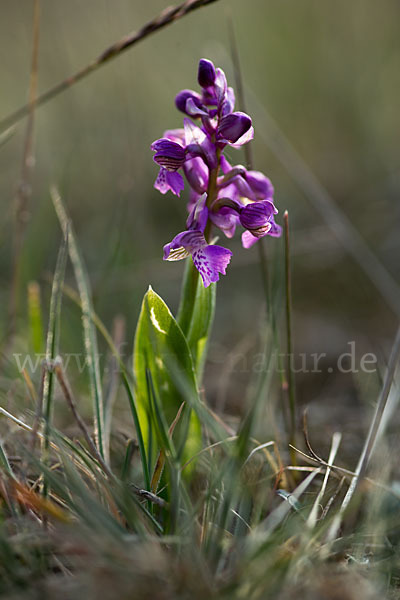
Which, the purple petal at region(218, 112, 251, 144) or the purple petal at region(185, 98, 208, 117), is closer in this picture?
the purple petal at region(218, 112, 251, 144)

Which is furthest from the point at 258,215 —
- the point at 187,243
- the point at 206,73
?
the point at 206,73

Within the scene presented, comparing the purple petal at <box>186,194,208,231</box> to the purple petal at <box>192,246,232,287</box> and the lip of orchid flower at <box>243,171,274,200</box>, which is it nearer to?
the purple petal at <box>192,246,232,287</box>

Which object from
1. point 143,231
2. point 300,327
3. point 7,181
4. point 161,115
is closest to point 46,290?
point 143,231

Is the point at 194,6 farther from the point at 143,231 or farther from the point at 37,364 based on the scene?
the point at 143,231

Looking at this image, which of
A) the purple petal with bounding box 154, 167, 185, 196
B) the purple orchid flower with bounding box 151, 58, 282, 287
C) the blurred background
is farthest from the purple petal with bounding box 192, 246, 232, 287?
the blurred background

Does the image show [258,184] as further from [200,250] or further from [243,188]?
[200,250]

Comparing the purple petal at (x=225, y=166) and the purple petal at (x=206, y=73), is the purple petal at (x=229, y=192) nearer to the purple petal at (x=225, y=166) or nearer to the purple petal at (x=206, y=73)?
the purple petal at (x=225, y=166)

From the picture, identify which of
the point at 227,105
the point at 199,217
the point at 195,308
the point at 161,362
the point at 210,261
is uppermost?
the point at 227,105
